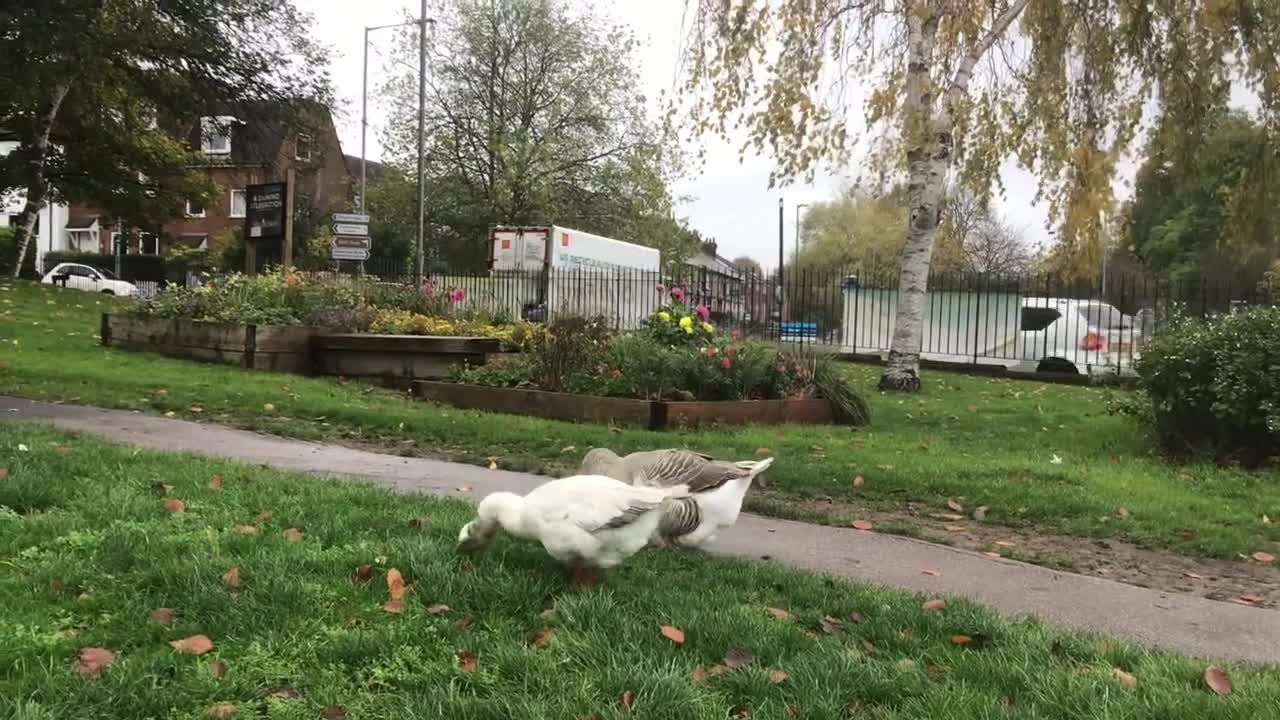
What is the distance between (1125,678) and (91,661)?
340 cm

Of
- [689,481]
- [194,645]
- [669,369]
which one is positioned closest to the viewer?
[194,645]

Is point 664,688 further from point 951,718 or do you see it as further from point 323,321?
point 323,321

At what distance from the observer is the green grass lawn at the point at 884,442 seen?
614 centimetres

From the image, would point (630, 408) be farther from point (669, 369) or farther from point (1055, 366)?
point (1055, 366)

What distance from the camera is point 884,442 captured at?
8664mm

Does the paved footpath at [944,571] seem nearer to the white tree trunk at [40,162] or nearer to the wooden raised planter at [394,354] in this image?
the wooden raised planter at [394,354]

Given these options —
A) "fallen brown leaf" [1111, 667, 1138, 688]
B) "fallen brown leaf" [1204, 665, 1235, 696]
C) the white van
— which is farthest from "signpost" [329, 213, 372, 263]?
"fallen brown leaf" [1204, 665, 1235, 696]

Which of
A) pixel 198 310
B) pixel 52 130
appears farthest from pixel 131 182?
pixel 198 310

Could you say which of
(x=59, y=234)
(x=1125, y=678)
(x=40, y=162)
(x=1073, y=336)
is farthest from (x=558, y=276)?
(x=59, y=234)

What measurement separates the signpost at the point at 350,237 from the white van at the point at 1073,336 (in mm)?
13406

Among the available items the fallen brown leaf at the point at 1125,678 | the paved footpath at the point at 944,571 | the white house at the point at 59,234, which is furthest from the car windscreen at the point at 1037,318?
the white house at the point at 59,234

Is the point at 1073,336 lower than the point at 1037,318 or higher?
lower

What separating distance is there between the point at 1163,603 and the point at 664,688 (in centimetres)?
282

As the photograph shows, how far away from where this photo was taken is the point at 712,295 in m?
23.0
